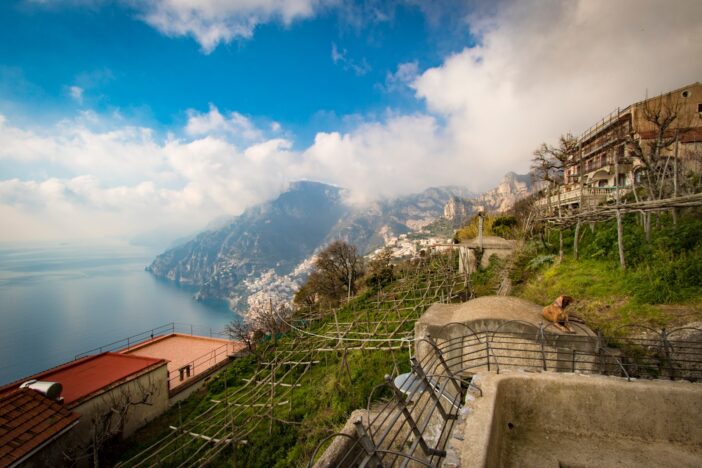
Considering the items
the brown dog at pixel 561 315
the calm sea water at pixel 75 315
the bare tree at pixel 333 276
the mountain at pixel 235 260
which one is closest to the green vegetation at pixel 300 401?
the brown dog at pixel 561 315

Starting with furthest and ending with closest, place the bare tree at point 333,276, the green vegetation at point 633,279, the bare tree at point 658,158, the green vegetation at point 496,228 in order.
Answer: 1. the bare tree at point 333,276
2. the green vegetation at point 496,228
3. the bare tree at point 658,158
4. the green vegetation at point 633,279

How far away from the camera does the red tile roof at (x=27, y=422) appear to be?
10.4 meters

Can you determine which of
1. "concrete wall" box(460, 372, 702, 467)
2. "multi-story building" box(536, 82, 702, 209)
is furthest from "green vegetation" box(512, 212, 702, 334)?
"multi-story building" box(536, 82, 702, 209)

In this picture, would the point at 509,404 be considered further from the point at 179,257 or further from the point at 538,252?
the point at 179,257

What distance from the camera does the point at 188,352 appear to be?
97.5 ft

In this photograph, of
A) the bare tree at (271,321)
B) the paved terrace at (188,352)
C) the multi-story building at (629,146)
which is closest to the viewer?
the multi-story building at (629,146)

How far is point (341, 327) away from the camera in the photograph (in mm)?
19766

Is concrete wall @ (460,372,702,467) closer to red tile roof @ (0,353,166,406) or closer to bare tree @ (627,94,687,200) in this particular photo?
bare tree @ (627,94,687,200)

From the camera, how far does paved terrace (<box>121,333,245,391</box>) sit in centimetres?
2451

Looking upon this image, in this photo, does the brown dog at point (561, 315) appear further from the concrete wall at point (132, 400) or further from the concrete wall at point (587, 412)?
the concrete wall at point (132, 400)

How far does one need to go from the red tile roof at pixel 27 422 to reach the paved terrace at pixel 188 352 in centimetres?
997

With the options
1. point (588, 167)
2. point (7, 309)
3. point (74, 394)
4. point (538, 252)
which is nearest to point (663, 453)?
point (538, 252)

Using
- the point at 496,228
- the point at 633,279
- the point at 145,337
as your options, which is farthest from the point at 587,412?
the point at 145,337

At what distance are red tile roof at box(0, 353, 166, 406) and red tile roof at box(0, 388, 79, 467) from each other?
1.34 m
